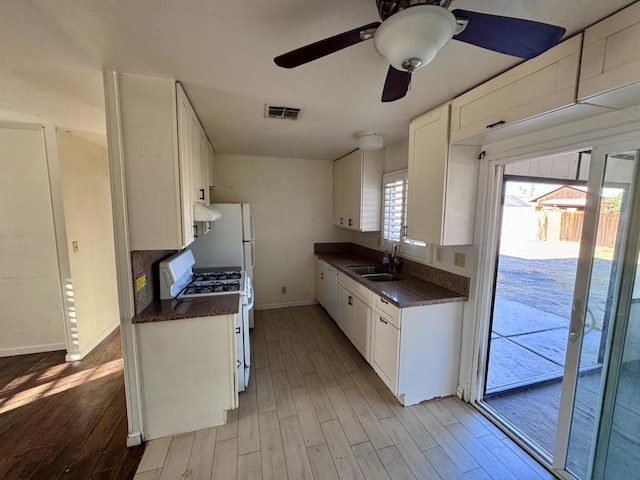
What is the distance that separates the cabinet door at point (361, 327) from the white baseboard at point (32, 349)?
3143 millimetres

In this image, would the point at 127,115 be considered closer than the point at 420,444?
Yes

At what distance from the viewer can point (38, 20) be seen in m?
1.18

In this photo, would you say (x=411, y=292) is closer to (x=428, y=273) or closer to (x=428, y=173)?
(x=428, y=273)

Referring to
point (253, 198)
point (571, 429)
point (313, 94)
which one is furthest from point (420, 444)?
point (253, 198)

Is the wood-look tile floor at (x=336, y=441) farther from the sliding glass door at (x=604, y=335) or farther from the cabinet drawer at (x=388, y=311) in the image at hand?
the cabinet drawer at (x=388, y=311)

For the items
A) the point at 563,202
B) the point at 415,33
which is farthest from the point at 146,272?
the point at 563,202

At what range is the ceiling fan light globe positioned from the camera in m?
0.83

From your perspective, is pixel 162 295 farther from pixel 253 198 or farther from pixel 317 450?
pixel 253 198

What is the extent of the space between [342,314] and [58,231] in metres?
3.12

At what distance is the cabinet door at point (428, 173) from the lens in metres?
2.02

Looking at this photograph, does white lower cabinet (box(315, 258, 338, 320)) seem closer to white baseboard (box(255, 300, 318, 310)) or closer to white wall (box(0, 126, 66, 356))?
white baseboard (box(255, 300, 318, 310))

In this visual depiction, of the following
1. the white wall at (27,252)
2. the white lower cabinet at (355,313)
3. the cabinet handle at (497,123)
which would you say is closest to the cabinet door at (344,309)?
the white lower cabinet at (355,313)

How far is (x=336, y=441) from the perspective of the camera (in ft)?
6.15

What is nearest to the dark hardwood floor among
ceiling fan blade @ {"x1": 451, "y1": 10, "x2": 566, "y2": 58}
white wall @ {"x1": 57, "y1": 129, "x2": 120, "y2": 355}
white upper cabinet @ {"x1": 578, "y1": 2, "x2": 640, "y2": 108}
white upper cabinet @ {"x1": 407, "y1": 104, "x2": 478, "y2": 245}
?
white wall @ {"x1": 57, "y1": 129, "x2": 120, "y2": 355}
